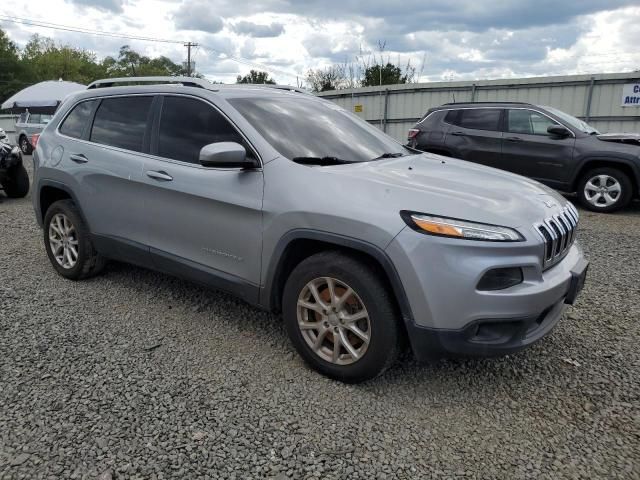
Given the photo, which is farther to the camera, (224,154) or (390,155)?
(390,155)

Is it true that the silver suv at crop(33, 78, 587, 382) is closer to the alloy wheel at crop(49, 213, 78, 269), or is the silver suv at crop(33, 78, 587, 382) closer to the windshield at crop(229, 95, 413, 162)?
the windshield at crop(229, 95, 413, 162)

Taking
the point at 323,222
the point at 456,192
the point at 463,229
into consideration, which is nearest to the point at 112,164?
the point at 323,222

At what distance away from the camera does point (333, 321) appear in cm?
290

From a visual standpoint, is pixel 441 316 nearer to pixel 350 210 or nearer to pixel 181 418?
pixel 350 210

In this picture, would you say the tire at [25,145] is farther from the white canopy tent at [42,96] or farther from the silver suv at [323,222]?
the silver suv at [323,222]

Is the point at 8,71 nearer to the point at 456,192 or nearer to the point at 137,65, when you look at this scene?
the point at 137,65

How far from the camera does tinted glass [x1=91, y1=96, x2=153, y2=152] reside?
3.98 metres

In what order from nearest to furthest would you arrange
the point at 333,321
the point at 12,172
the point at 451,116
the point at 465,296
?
1. the point at 465,296
2. the point at 333,321
3. the point at 12,172
4. the point at 451,116

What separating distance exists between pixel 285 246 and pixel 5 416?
169 centimetres

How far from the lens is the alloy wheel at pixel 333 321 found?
2822mm

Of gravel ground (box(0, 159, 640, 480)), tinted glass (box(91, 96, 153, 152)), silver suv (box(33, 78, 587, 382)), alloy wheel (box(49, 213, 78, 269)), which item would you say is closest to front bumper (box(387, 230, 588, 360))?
silver suv (box(33, 78, 587, 382))

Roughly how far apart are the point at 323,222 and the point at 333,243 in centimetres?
13

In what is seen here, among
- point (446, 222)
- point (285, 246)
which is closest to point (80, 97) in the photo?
point (285, 246)

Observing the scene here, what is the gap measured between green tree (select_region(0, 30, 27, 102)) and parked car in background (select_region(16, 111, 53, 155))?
43.1m
